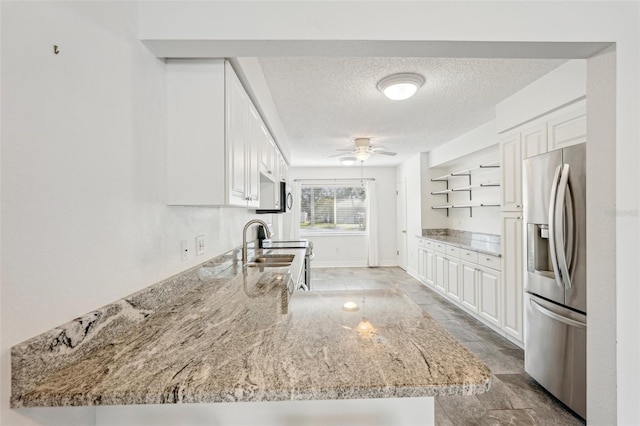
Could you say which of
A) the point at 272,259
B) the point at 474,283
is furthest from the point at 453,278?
the point at 272,259

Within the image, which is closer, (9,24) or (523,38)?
(9,24)

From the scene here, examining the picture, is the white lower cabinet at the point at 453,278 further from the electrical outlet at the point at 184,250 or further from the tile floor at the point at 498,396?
the electrical outlet at the point at 184,250

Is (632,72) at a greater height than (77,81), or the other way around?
(632,72)

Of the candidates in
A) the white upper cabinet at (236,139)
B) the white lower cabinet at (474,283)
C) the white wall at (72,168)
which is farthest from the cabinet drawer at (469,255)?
the white wall at (72,168)

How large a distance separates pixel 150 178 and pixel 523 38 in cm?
176

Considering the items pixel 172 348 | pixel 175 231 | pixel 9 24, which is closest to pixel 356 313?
pixel 172 348

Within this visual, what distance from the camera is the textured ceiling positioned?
7.57ft

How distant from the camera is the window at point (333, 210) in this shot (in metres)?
7.29

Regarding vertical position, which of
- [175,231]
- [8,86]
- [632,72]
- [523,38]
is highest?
[523,38]

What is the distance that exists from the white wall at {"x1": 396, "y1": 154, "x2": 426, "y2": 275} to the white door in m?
0.20

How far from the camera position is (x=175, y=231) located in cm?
155

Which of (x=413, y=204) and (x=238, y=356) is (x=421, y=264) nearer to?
(x=413, y=204)

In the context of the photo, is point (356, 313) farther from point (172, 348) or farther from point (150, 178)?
point (150, 178)

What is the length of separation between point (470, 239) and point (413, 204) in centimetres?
155
